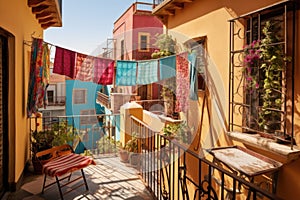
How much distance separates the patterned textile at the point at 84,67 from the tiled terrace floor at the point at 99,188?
198cm

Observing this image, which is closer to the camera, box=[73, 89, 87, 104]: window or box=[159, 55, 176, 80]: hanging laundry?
box=[159, 55, 176, 80]: hanging laundry

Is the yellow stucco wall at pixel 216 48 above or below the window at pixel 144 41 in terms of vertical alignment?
below

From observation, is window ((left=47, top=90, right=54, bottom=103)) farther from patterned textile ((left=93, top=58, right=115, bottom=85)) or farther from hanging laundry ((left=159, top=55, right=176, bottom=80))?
hanging laundry ((left=159, top=55, right=176, bottom=80))

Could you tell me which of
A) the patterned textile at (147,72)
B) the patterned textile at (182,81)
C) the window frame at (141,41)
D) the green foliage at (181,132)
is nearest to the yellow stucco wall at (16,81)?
the patterned textile at (147,72)

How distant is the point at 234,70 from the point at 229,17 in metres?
0.89

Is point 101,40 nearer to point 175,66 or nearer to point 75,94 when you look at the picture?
point 75,94

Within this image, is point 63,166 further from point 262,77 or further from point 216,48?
point 216,48

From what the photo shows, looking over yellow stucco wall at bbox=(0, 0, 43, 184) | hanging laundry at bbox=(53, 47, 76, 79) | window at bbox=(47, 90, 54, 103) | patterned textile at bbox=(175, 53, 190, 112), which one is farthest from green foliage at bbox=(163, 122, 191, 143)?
window at bbox=(47, 90, 54, 103)

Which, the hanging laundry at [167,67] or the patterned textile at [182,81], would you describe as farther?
the hanging laundry at [167,67]

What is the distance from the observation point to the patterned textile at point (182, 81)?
4.94 m

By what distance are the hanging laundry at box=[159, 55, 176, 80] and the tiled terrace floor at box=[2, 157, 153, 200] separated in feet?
7.78

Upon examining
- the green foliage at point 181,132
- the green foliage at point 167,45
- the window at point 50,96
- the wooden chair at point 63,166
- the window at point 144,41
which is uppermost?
the window at point 144,41

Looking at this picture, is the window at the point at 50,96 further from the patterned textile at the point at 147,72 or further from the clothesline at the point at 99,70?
the patterned textile at the point at 147,72

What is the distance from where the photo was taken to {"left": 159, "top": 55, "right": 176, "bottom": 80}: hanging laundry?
5188 millimetres
